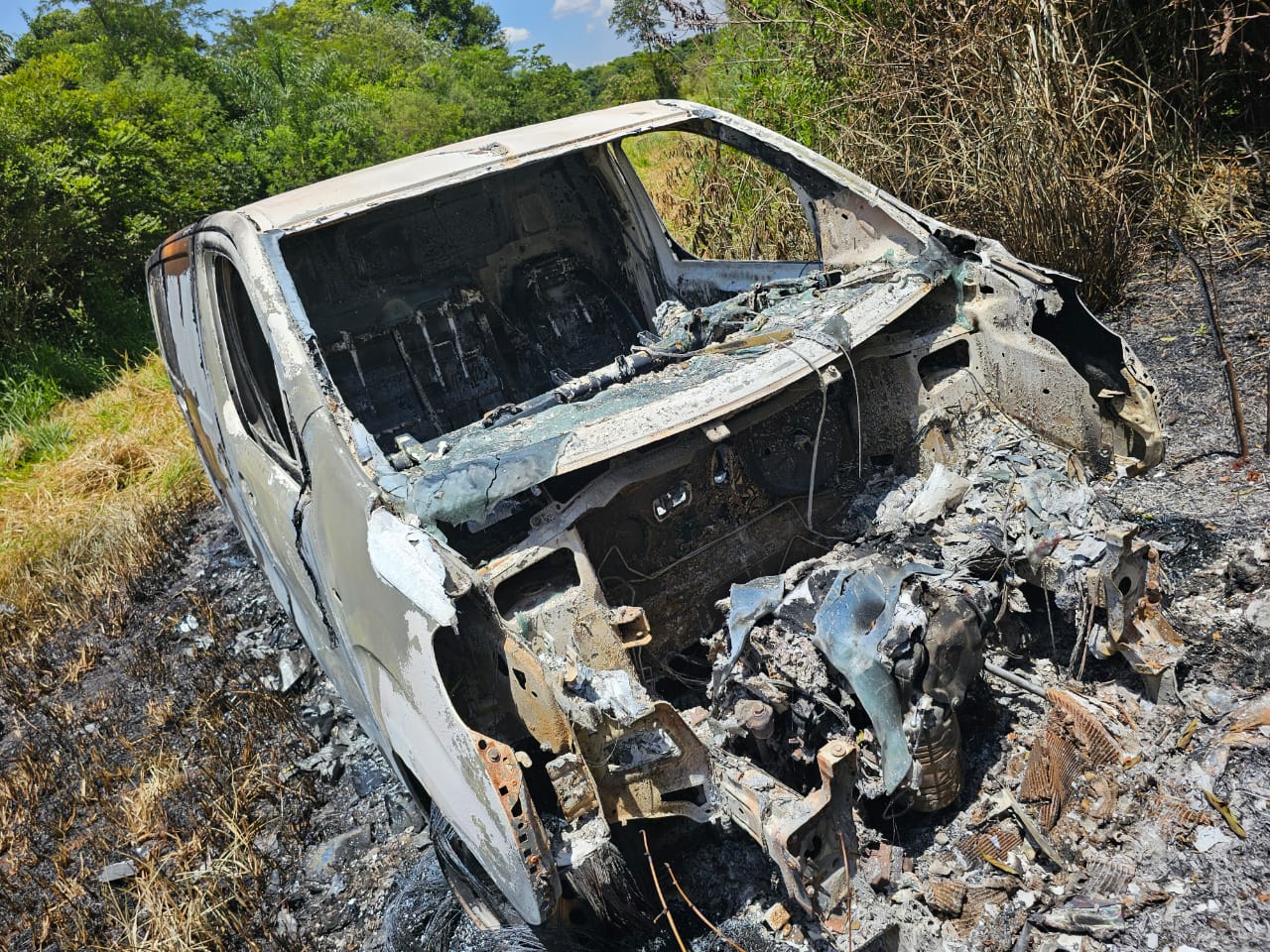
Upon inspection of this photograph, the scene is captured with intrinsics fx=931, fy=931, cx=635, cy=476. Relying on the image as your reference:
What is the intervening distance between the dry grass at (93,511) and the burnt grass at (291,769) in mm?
313

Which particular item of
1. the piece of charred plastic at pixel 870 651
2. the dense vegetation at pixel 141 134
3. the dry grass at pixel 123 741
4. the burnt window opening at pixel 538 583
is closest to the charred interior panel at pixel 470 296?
the dry grass at pixel 123 741

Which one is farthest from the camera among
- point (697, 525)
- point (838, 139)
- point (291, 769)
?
point (838, 139)

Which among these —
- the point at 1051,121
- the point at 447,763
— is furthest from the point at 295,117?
the point at 447,763

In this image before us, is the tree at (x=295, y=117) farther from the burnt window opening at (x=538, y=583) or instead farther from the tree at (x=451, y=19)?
the tree at (x=451, y=19)

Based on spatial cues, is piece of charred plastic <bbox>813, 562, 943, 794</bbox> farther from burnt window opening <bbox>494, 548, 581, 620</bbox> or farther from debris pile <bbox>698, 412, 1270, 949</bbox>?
burnt window opening <bbox>494, 548, 581, 620</bbox>

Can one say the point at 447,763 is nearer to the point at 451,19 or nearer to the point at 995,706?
the point at 995,706

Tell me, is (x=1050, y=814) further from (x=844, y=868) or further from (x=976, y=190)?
(x=976, y=190)

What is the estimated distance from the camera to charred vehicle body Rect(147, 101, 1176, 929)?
6.97ft

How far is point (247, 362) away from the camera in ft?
10.7

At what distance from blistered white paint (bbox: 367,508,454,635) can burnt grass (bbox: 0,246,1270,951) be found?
0.89m

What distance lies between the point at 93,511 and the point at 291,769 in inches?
133

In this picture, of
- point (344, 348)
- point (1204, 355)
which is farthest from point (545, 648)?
point (1204, 355)

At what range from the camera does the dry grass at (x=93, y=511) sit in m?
5.10

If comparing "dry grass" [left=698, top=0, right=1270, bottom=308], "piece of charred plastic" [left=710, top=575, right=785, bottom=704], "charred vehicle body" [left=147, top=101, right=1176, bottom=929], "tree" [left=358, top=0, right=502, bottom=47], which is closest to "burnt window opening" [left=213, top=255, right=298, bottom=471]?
"charred vehicle body" [left=147, top=101, right=1176, bottom=929]
